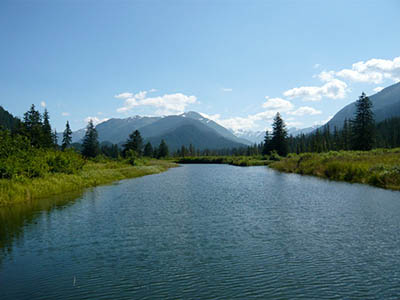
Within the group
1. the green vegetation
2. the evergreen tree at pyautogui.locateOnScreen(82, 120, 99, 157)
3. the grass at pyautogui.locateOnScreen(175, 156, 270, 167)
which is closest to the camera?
the green vegetation

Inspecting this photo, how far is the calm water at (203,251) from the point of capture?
9.12 meters

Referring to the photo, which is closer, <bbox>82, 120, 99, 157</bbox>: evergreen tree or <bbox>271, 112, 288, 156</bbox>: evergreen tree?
<bbox>271, 112, 288, 156</bbox>: evergreen tree

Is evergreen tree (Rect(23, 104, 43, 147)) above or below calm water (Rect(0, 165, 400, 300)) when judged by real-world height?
above

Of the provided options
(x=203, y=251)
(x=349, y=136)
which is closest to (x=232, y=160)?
(x=349, y=136)

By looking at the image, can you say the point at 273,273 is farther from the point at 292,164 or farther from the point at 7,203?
the point at 292,164

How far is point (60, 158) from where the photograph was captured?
34062mm

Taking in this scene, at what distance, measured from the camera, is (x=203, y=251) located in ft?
41.0

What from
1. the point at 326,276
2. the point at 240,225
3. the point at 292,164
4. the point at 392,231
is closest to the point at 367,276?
the point at 326,276

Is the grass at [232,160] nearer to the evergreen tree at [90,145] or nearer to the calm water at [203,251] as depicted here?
the evergreen tree at [90,145]

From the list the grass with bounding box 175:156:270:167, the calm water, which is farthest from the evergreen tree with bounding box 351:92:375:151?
the calm water

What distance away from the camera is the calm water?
912 centimetres

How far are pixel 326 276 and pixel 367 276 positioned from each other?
1.33 m

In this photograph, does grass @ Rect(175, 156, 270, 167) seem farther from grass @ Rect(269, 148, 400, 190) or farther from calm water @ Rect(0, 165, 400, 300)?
calm water @ Rect(0, 165, 400, 300)

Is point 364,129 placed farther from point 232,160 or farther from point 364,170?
point 364,170
